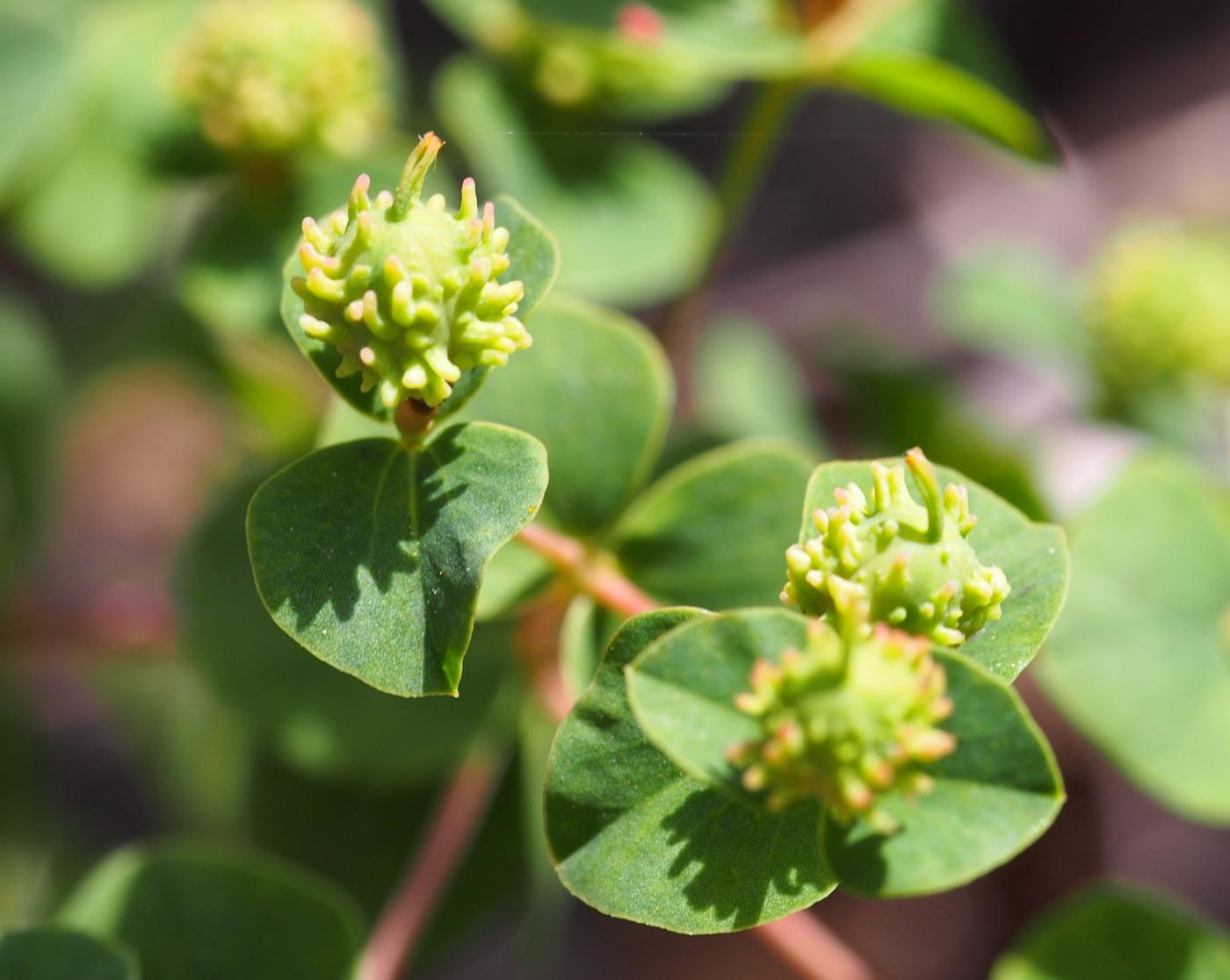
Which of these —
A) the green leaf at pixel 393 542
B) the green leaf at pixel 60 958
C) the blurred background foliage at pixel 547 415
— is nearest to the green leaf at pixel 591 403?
the blurred background foliage at pixel 547 415

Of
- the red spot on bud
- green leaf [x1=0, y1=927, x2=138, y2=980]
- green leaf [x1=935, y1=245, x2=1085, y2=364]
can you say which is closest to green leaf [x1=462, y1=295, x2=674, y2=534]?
the red spot on bud

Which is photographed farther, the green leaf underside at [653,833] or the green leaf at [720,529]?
the green leaf at [720,529]

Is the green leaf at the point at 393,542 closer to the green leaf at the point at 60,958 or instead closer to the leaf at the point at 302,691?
the green leaf at the point at 60,958

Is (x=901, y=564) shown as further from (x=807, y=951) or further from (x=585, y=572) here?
(x=807, y=951)

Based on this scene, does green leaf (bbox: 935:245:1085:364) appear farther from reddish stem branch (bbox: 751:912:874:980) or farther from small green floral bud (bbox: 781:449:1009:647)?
small green floral bud (bbox: 781:449:1009:647)

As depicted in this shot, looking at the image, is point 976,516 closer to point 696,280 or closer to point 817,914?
point 696,280

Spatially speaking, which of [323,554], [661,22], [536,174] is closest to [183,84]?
[536,174]
